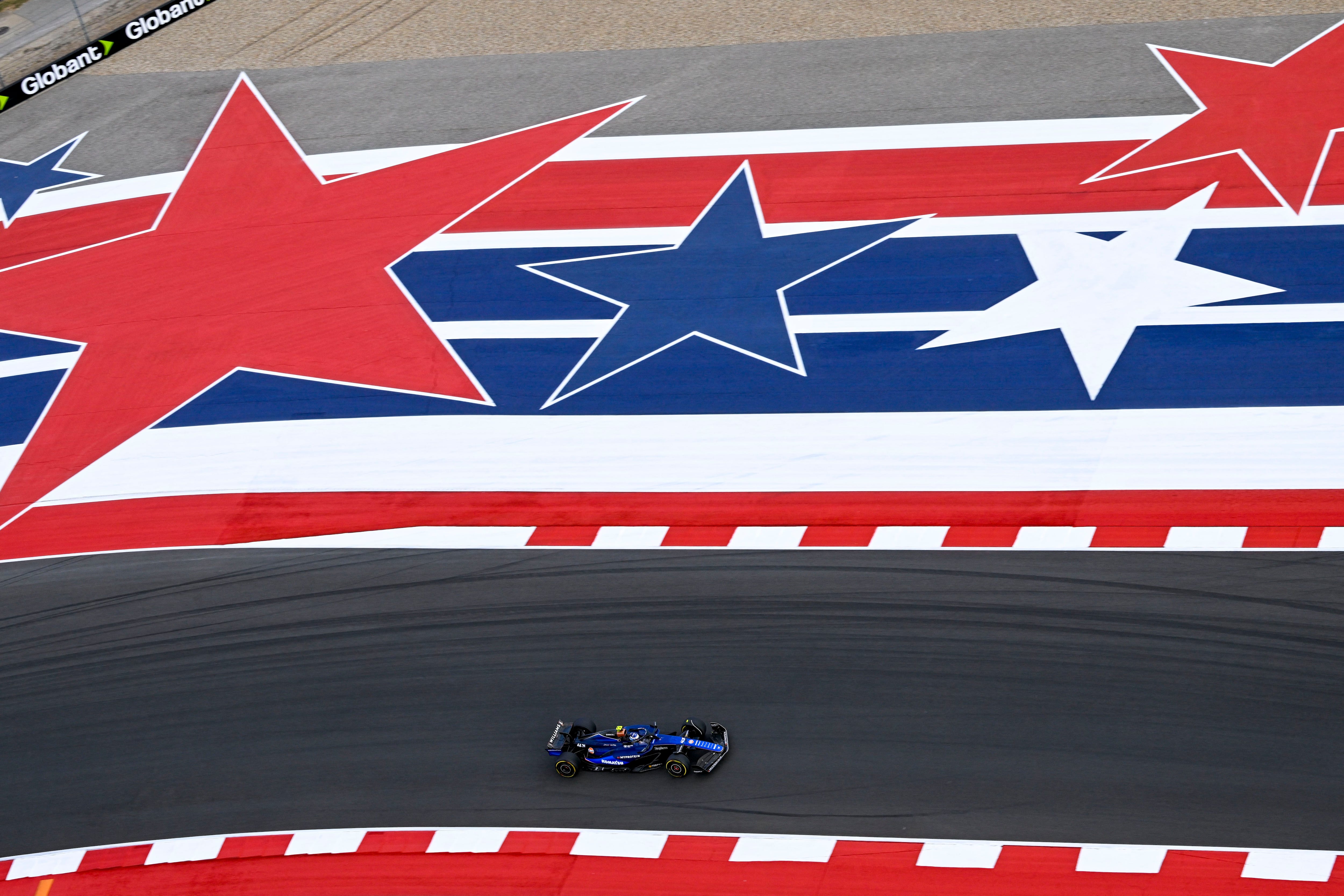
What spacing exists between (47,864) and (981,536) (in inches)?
483

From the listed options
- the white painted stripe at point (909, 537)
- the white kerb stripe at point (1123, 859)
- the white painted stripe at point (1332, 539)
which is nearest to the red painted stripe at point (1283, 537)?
the white painted stripe at point (1332, 539)

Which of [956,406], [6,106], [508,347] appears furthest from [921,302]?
[6,106]

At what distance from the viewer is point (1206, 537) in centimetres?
1523

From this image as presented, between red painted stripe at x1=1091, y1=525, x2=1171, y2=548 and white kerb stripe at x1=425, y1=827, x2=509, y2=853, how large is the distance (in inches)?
326

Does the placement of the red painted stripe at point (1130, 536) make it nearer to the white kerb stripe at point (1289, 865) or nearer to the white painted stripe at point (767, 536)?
the white painted stripe at point (767, 536)

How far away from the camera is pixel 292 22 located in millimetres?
27312

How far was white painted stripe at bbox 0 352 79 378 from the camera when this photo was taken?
19906 millimetres

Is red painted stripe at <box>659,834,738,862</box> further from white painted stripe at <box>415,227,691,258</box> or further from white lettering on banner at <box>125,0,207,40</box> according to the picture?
white lettering on banner at <box>125,0,207,40</box>

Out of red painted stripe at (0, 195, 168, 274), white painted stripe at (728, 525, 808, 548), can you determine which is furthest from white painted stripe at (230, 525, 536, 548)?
red painted stripe at (0, 195, 168, 274)

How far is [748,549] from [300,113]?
1458 centimetres

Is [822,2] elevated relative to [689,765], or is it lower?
elevated

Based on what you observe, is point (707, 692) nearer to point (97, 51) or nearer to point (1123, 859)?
point (1123, 859)

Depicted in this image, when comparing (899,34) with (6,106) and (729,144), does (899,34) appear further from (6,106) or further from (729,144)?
(6,106)

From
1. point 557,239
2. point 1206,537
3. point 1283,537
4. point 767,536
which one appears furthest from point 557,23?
point 1283,537
